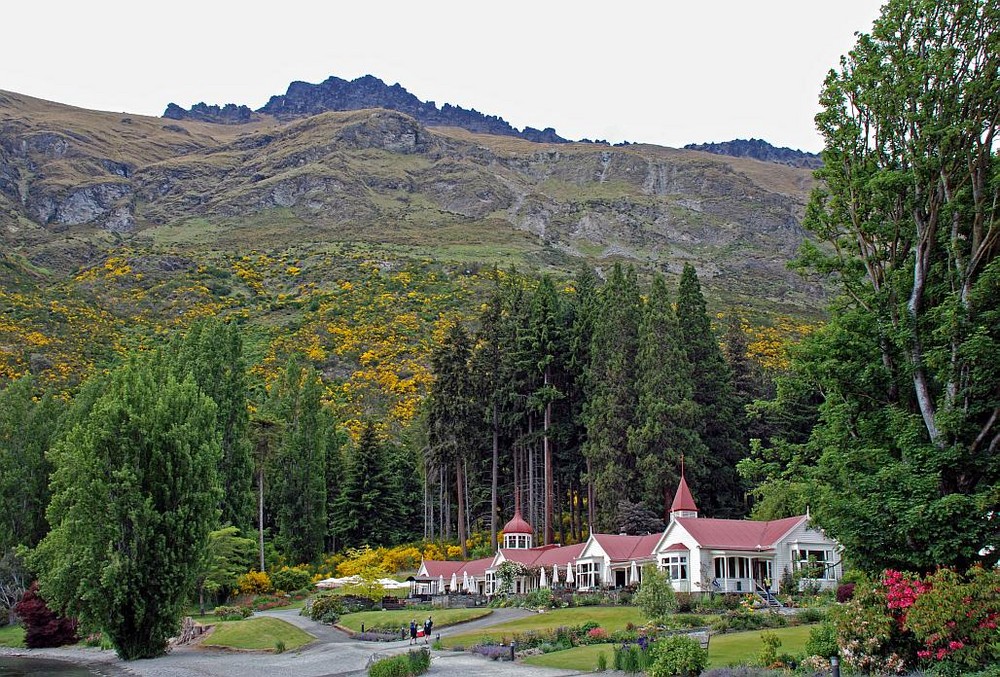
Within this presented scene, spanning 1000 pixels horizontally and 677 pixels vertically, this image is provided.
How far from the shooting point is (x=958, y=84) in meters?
16.8

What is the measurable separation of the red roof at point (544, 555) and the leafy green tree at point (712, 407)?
945 centimetres

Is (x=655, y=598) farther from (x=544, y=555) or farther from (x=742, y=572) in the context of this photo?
(x=544, y=555)

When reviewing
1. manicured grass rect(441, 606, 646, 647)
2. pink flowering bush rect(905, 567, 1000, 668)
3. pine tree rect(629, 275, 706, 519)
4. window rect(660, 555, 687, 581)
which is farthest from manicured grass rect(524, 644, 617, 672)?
pine tree rect(629, 275, 706, 519)

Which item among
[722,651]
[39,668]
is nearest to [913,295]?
[722,651]

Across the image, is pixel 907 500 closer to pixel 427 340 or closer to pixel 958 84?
pixel 958 84

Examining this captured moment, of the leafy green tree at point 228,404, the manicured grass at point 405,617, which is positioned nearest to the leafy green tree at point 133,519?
Answer: the manicured grass at point 405,617

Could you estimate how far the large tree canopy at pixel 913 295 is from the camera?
15.4 metres

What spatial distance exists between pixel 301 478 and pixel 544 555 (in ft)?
60.1

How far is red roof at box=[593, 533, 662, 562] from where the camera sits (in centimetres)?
4294

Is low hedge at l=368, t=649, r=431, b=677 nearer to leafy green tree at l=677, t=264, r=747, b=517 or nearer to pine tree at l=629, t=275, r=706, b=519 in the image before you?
pine tree at l=629, t=275, r=706, b=519

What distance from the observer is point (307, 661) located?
29078 millimetres

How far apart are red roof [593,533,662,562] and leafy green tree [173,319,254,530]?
20759 mm

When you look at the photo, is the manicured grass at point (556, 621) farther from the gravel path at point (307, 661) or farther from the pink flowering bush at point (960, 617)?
the pink flowering bush at point (960, 617)

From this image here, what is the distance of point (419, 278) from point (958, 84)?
109 m
